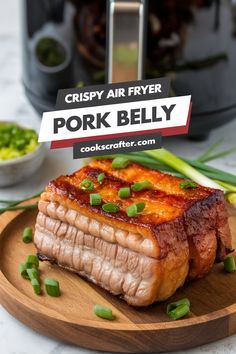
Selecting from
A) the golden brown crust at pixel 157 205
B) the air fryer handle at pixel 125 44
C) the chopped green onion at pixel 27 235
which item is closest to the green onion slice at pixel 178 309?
the golden brown crust at pixel 157 205

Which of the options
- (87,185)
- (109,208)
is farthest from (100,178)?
(109,208)

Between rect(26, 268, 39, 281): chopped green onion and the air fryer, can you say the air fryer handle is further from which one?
rect(26, 268, 39, 281): chopped green onion

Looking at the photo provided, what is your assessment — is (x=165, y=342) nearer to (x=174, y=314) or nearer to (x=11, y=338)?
(x=174, y=314)

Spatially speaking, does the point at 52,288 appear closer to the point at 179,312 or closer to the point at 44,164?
the point at 179,312

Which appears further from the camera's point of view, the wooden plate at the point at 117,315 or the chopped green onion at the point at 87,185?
the chopped green onion at the point at 87,185


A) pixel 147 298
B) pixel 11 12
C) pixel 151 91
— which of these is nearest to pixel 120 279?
pixel 147 298

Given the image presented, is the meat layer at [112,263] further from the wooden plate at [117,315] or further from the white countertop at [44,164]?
the white countertop at [44,164]
